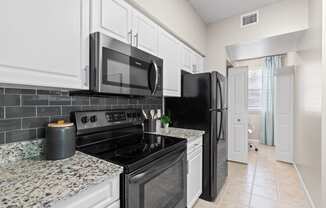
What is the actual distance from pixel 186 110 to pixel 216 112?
39 cm

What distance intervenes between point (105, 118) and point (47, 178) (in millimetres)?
755

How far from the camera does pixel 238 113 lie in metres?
3.46

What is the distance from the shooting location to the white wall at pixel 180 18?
161cm

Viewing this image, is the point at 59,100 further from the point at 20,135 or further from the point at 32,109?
the point at 20,135

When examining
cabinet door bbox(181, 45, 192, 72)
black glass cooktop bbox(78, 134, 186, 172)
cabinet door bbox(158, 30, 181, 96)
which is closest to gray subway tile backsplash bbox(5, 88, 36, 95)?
black glass cooktop bbox(78, 134, 186, 172)

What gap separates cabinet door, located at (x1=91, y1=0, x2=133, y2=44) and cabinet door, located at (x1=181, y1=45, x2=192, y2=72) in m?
1.08

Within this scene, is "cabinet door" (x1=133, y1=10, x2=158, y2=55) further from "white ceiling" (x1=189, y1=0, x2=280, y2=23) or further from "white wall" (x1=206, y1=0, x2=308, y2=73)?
"white wall" (x1=206, y1=0, x2=308, y2=73)

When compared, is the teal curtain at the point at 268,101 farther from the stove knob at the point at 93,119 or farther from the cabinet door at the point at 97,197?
the cabinet door at the point at 97,197

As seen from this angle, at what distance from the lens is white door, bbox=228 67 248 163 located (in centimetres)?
339

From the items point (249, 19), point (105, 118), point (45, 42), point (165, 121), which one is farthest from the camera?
point (249, 19)

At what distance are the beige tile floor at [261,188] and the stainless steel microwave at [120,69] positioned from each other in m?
1.68

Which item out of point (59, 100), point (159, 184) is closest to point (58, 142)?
point (59, 100)

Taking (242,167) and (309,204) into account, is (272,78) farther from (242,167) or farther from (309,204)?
(309,204)

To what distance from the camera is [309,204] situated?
199cm
